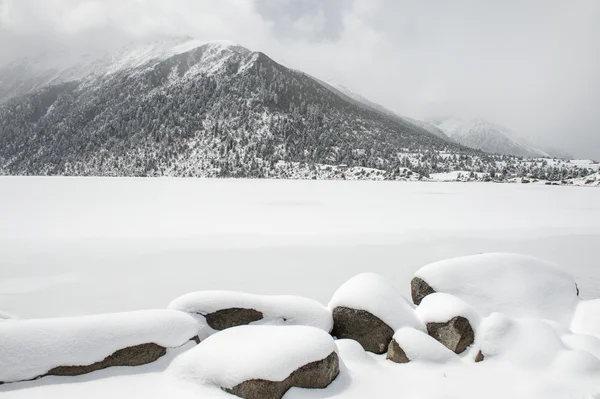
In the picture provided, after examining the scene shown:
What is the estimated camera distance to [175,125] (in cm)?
17225

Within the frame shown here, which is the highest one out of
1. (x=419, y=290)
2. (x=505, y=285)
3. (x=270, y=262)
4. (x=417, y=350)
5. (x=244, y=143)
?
(x=244, y=143)

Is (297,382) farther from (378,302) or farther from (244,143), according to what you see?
(244,143)

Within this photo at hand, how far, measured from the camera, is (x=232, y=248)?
1412cm

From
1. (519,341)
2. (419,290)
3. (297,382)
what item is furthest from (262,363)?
(419,290)

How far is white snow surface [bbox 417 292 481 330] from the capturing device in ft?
20.9

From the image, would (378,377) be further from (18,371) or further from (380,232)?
(380,232)

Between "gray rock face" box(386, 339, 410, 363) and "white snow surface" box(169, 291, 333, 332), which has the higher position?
"white snow surface" box(169, 291, 333, 332)

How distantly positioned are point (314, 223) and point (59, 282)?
12.7m

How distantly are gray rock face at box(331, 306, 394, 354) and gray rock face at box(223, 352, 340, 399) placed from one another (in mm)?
1231

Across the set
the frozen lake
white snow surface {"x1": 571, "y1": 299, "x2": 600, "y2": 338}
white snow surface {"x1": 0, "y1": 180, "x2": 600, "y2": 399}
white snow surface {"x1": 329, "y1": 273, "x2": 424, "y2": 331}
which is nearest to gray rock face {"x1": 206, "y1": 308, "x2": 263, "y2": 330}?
white snow surface {"x1": 0, "y1": 180, "x2": 600, "y2": 399}

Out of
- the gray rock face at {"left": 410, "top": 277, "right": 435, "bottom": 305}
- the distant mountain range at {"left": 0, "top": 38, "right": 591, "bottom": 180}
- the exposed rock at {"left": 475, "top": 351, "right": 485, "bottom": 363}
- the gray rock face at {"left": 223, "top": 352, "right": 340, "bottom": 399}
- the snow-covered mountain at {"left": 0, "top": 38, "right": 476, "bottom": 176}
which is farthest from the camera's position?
the snow-covered mountain at {"left": 0, "top": 38, "right": 476, "bottom": 176}

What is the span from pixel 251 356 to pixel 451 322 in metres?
3.49

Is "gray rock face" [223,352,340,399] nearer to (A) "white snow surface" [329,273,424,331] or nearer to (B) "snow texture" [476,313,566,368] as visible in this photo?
(A) "white snow surface" [329,273,424,331]

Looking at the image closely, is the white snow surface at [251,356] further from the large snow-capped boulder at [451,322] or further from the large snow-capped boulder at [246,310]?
the large snow-capped boulder at [451,322]
